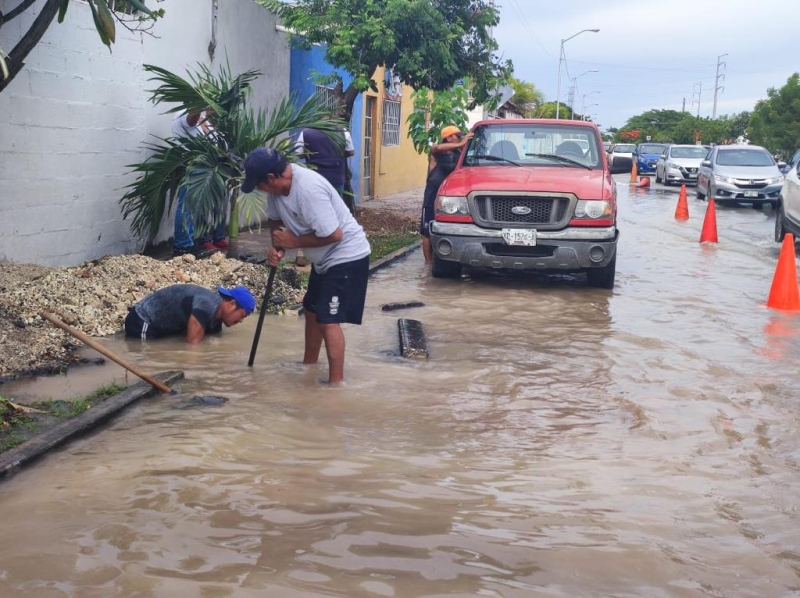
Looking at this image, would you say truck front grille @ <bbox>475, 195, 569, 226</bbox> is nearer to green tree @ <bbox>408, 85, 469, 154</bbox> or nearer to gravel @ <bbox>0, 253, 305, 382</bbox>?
gravel @ <bbox>0, 253, 305, 382</bbox>

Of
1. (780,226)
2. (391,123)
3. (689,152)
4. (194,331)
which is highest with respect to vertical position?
(391,123)

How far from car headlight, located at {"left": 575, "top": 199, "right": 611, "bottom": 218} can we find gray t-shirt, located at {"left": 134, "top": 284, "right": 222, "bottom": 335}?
420 centimetres

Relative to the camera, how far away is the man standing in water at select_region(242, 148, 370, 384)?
5641mm

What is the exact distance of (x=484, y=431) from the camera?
5.21 meters

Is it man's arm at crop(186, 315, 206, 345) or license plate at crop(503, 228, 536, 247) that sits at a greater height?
license plate at crop(503, 228, 536, 247)

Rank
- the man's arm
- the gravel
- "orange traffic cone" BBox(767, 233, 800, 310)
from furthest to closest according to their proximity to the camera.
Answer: "orange traffic cone" BBox(767, 233, 800, 310) → the man's arm → the gravel

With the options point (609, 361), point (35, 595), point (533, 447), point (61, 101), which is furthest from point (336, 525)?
point (61, 101)

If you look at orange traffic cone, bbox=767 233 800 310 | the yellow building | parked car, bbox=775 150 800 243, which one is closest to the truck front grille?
orange traffic cone, bbox=767 233 800 310

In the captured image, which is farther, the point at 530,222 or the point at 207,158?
the point at 530,222

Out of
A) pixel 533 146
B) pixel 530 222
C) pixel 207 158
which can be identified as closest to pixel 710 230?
pixel 533 146

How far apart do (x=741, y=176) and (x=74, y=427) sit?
20671 millimetres

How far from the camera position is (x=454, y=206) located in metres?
9.96

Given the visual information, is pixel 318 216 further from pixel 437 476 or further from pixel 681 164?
pixel 681 164

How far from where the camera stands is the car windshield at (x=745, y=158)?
2364 cm
